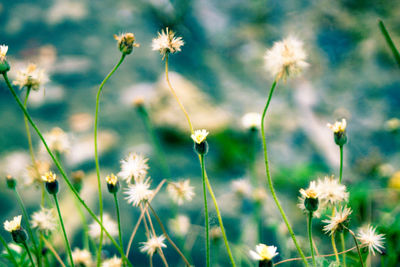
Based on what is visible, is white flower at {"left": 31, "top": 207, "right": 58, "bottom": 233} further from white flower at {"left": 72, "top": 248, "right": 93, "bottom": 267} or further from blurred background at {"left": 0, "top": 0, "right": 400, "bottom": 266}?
blurred background at {"left": 0, "top": 0, "right": 400, "bottom": 266}

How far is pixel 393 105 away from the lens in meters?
1.31

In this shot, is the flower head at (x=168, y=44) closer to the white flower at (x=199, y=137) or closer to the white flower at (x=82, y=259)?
the white flower at (x=199, y=137)

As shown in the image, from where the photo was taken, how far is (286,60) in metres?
0.34

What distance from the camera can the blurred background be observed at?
35.1 inches

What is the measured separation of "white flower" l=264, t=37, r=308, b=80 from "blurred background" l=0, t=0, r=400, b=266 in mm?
469

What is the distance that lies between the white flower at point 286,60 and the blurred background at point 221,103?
0.47m

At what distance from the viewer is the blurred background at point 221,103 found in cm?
89

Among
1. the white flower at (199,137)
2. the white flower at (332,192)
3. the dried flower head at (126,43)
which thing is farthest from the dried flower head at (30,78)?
the white flower at (332,192)

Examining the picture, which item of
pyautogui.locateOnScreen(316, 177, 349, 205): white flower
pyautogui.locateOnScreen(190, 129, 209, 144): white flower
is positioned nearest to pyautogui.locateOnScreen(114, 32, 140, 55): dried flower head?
pyautogui.locateOnScreen(190, 129, 209, 144): white flower

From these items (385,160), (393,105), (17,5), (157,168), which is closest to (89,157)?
(157,168)

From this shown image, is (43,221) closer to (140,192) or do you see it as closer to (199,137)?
(140,192)

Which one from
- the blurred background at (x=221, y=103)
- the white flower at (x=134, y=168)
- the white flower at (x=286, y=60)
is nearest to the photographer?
the white flower at (x=286, y=60)

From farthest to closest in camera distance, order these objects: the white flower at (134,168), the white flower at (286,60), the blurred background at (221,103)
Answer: the blurred background at (221,103)
the white flower at (134,168)
the white flower at (286,60)

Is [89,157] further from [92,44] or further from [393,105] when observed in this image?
[393,105]
